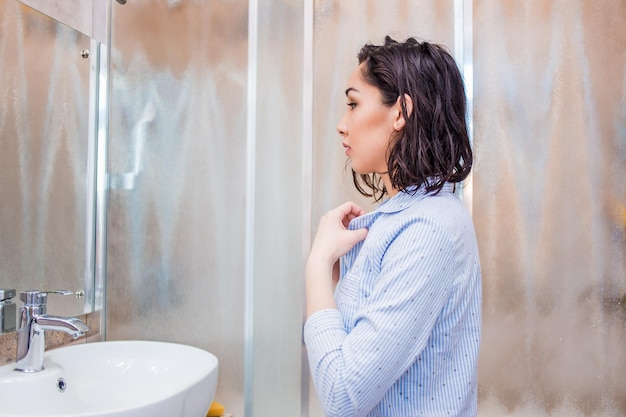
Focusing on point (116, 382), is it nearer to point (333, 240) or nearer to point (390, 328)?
point (333, 240)

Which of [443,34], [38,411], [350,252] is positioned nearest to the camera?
[350,252]

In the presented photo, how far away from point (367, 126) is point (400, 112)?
65 millimetres

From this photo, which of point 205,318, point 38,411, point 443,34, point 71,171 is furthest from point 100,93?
point 443,34

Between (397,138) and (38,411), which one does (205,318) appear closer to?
(38,411)

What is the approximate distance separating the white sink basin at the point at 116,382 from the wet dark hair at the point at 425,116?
0.60 metres

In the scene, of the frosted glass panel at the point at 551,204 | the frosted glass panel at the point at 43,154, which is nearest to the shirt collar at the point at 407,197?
the frosted glass panel at the point at 551,204

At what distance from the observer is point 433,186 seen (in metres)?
0.85

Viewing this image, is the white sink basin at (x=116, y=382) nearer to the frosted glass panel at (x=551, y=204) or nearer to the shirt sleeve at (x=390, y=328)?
the shirt sleeve at (x=390, y=328)

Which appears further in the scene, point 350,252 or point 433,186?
point 350,252

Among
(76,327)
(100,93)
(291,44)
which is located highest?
(291,44)

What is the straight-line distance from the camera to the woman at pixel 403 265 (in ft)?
2.33

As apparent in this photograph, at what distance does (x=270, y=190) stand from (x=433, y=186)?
0.92 metres

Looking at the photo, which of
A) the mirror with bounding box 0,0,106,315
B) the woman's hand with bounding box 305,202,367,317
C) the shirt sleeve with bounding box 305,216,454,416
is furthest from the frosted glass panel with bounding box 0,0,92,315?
the shirt sleeve with bounding box 305,216,454,416

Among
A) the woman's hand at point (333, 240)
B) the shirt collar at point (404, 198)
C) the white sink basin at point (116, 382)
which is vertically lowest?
the white sink basin at point (116, 382)
